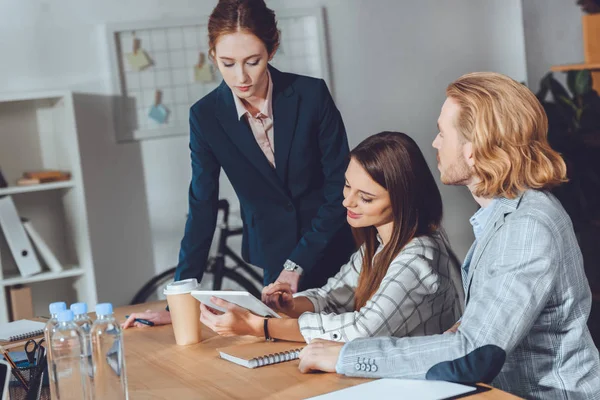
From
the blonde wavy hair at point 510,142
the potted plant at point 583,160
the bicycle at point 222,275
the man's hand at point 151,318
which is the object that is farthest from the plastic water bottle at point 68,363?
the potted plant at point 583,160

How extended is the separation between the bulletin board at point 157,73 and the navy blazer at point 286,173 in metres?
1.73

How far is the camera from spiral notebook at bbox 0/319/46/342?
7.16 ft

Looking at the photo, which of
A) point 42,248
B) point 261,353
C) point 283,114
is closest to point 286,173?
point 283,114

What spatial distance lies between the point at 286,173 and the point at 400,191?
1.52ft

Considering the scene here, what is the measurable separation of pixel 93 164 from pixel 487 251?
284cm

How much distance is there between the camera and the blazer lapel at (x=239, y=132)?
238 centimetres

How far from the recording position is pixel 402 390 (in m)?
1.43

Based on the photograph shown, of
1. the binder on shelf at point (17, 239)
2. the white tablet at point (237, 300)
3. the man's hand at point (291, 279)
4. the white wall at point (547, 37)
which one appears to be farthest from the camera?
the white wall at point (547, 37)

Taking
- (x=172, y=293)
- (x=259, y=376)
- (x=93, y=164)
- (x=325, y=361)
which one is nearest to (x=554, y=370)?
(x=325, y=361)

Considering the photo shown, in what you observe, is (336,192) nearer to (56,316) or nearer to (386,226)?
(386,226)

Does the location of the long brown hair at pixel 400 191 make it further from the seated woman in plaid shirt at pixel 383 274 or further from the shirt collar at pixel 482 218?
the shirt collar at pixel 482 218

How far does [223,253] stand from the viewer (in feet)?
13.7

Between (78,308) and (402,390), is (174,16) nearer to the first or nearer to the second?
(78,308)

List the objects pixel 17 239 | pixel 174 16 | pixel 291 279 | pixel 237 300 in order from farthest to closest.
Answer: pixel 174 16 < pixel 17 239 < pixel 291 279 < pixel 237 300
